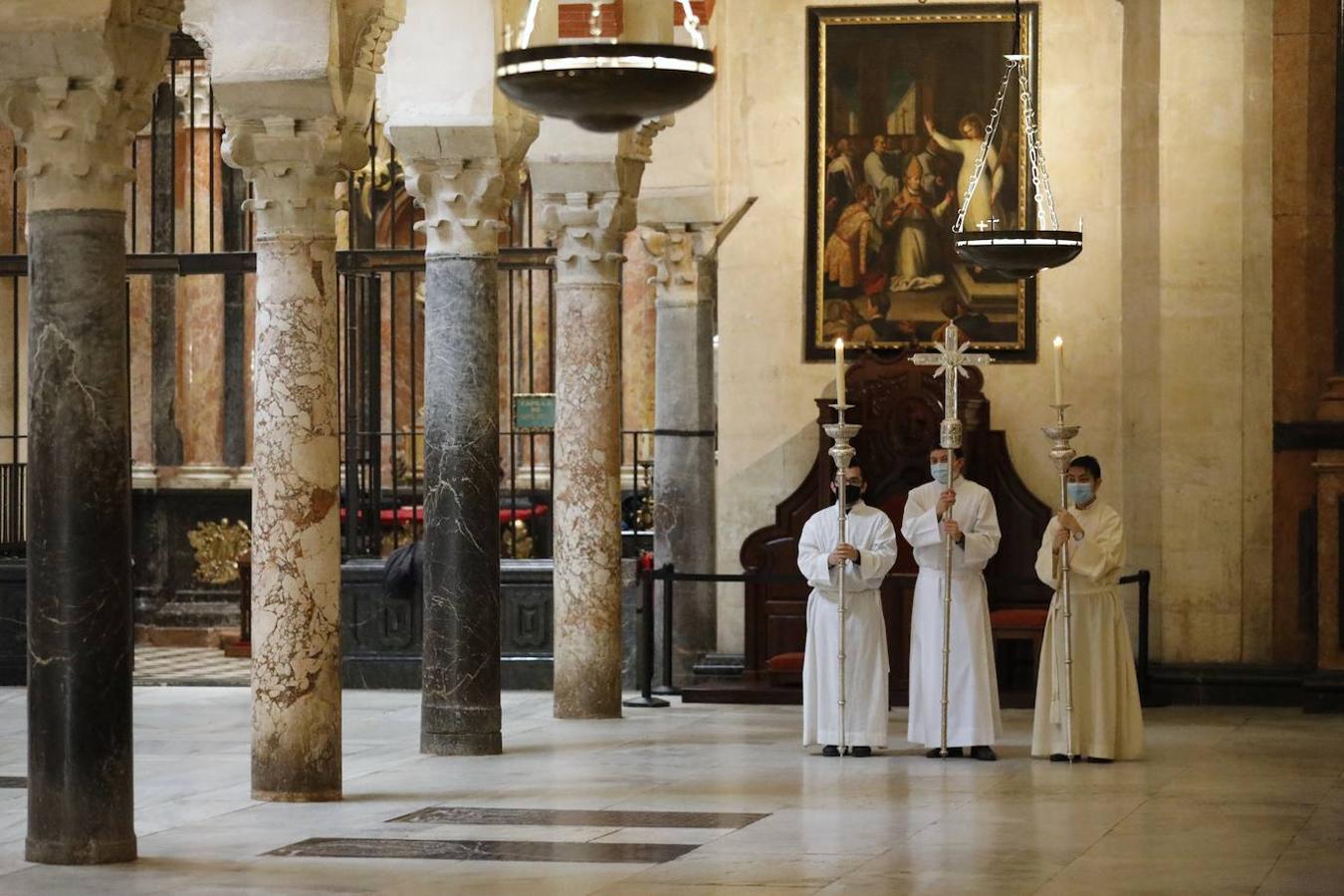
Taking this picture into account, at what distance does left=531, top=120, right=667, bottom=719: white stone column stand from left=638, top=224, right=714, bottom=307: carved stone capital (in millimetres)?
2643

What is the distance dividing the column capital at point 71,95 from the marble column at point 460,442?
349cm

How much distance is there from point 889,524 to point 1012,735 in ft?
5.68

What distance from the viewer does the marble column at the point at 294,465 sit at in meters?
9.91

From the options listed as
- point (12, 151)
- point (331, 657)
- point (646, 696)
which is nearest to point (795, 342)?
point (646, 696)

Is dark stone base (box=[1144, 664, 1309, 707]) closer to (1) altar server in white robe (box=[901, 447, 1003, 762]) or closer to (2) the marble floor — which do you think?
(2) the marble floor

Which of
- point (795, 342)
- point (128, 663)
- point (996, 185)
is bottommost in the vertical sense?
point (128, 663)

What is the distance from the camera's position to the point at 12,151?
69.1 ft

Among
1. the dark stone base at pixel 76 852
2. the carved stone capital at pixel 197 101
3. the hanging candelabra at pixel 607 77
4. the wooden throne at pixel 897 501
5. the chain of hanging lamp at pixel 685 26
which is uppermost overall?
the carved stone capital at pixel 197 101

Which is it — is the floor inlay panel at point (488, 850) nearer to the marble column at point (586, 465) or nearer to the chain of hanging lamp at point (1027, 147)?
the marble column at point (586, 465)

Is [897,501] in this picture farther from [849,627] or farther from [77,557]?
[77,557]

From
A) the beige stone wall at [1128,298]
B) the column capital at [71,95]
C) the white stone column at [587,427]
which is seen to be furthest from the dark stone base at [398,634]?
the column capital at [71,95]

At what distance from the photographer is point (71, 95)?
852cm

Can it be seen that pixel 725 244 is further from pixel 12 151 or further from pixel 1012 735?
pixel 12 151

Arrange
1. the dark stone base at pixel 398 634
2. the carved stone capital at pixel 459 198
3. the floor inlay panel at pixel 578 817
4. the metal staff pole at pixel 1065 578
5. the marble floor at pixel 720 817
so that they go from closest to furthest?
1. the marble floor at pixel 720 817
2. the floor inlay panel at pixel 578 817
3. the metal staff pole at pixel 1065 578
4. the carved stone capital at pixel 459 198
5. the dark stone base at pixel 398 634
